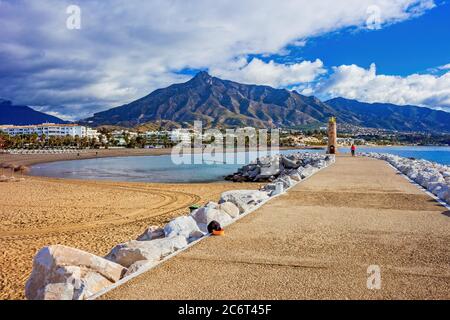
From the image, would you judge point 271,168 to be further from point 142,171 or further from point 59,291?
point 59,291

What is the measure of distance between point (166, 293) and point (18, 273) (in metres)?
4.68

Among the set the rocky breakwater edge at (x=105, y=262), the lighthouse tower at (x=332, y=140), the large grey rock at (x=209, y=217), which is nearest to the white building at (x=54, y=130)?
the lighthouse tower at (x=332, y=140)

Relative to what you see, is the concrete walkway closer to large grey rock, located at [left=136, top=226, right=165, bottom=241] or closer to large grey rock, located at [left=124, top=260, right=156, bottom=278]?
large grey rock, located at [left=124, top=260, right=156, bottom=278]

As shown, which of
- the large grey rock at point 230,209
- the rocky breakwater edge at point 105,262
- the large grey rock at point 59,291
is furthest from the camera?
the large grey rock at point 230,209

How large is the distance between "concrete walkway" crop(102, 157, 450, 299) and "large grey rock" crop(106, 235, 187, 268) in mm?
305

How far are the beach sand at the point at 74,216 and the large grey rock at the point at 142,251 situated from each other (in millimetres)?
2072

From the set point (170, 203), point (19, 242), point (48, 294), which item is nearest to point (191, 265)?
point (48, 294)

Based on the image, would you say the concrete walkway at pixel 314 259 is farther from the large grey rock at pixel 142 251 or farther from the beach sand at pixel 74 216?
the beach sand at pixel 74 216

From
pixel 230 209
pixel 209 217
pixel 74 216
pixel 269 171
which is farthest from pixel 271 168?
pixel 209 217

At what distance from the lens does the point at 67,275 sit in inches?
147

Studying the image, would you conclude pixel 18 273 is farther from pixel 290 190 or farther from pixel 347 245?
pixel 290 190

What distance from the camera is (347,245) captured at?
17.1 ft

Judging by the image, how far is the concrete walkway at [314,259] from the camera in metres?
3.61

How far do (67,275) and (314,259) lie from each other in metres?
2.73
